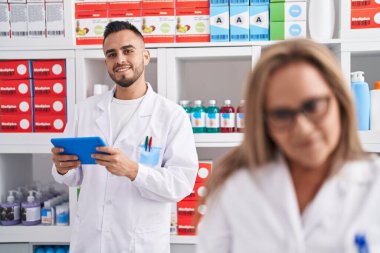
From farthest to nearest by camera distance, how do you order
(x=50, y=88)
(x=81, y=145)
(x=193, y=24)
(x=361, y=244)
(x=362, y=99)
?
1. (x=50, y=88)
2. (x=193, y=24)
3. (x=362, y=99)
4. (x=81, y=145)
5. (x=361, y=244)

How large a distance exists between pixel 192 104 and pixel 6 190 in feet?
4.07

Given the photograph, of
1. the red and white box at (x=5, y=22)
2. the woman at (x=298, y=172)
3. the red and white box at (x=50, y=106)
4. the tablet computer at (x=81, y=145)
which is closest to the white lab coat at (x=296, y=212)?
the woman at (x=298, y=172)

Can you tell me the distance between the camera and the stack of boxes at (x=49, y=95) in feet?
7.43

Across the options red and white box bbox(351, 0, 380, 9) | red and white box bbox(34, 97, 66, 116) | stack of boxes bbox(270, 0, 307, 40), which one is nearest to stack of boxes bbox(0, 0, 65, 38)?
red and white box bbox(34, 97, 66, 116)

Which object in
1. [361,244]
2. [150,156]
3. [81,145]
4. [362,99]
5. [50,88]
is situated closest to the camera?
[361,244]

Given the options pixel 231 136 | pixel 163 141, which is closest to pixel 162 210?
pixel 163 141

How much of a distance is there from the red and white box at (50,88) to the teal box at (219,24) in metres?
0.89

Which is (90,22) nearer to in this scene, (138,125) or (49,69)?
(49,69)

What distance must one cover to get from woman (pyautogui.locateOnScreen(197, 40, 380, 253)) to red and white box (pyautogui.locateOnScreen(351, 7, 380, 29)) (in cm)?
152

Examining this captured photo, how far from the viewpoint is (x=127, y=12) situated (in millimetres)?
2189

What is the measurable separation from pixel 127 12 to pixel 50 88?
0.62 metres

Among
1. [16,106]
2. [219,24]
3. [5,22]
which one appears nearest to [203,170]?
[219,24]

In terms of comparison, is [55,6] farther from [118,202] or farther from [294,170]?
[294,170]

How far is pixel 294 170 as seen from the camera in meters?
0.81
